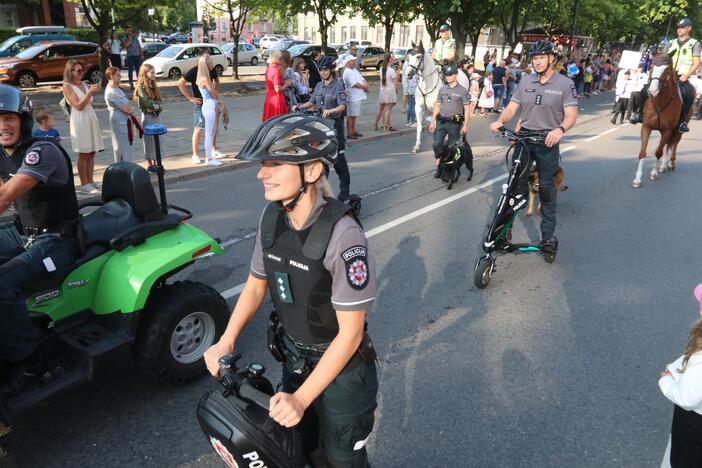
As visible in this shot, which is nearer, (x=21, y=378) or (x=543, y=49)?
(x=21, y=378)

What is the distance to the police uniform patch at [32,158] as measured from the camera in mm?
3154

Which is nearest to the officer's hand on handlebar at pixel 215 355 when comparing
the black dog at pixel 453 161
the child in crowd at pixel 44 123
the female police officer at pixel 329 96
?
the female police officer at pixel 329 96

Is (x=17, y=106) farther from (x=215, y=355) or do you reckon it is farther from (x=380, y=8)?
(x=380, y=8)

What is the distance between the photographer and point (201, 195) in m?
8.23

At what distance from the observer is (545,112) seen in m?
5.56

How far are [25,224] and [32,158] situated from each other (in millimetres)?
479

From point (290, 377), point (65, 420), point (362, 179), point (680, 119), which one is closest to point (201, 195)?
point (362, 179)

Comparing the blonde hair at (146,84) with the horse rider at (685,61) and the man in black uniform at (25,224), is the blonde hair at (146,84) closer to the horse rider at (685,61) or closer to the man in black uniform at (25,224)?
the man in black uniform at (25,224)

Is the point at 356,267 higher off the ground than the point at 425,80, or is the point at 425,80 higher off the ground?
the point at 425,80

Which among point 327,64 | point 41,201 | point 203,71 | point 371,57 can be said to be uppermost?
point 371,57

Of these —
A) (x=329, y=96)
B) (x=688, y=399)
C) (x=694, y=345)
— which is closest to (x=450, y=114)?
(x=329, y=96)

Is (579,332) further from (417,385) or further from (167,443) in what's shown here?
(167,443)

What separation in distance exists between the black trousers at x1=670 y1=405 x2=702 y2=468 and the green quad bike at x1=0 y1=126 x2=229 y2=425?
2.78 metres

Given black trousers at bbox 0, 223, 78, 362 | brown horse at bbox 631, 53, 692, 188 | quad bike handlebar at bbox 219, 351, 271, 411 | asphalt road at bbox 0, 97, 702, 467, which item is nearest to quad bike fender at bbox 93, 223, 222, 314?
black trousers at bbox 0, 223, 78, 362
